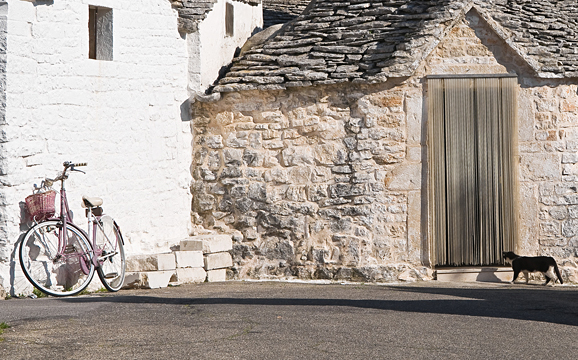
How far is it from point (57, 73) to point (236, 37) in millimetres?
4044

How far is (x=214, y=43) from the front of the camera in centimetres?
1095

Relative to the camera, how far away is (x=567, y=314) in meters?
6.54

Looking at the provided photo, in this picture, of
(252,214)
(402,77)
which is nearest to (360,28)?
(402,77)

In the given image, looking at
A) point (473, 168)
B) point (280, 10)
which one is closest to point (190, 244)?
point (473, 168)

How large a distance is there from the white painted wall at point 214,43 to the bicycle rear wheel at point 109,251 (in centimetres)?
258

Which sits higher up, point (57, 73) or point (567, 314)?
point (57, 73)

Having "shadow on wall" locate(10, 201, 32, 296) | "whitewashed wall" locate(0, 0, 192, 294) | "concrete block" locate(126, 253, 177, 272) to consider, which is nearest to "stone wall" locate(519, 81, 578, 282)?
"whitewashed wall" locate(0, 0, 192, 294)

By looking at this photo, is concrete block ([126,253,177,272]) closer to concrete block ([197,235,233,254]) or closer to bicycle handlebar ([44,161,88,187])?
concrete block ([197,235,233,254])

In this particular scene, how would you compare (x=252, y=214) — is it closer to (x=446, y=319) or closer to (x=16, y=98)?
(x=16, y=98)

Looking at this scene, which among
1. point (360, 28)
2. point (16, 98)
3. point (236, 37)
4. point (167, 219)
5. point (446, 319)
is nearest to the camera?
point (446, 319)

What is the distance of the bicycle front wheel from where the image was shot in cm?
780

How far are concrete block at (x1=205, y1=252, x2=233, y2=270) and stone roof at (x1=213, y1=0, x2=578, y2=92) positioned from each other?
7.43 ft

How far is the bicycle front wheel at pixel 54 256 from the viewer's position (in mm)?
7797

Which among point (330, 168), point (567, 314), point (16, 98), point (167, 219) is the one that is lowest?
point (567, 314)
